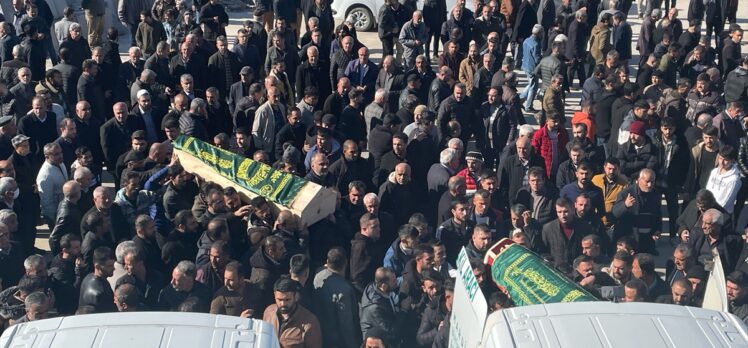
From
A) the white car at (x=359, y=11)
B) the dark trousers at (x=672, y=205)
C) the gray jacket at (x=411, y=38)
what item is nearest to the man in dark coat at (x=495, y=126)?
the dark trousers at (x=672, y=205)

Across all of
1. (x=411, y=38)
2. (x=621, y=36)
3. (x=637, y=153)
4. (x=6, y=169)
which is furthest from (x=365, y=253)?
(x=621, y=36)

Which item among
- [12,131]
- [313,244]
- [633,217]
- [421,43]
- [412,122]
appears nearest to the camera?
[313,244]

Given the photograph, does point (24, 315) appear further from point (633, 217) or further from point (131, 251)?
point (633, 217)

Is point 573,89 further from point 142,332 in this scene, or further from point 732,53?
point 142,332

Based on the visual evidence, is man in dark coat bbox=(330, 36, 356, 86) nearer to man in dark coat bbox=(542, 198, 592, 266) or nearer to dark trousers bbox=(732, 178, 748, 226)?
dark trousers bbox=(732, 178, 748, 226)

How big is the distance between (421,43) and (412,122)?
4537mm

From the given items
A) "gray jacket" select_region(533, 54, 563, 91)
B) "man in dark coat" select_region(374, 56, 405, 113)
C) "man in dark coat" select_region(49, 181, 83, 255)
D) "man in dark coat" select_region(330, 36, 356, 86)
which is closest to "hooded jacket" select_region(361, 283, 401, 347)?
"man in dark coat" select_region(49, 181, 83, 255)

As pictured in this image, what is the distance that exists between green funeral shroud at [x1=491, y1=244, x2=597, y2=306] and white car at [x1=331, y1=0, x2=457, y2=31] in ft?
42.9

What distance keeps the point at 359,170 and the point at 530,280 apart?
368 centimetres

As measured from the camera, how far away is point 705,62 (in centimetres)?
1614

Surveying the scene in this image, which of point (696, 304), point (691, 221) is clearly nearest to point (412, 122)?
point (691, 221)

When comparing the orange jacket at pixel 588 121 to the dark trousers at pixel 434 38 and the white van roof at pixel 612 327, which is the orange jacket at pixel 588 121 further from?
the white van roof at pixel 612 327


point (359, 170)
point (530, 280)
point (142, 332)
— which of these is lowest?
point (359, 170)

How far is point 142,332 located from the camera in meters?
6.38
